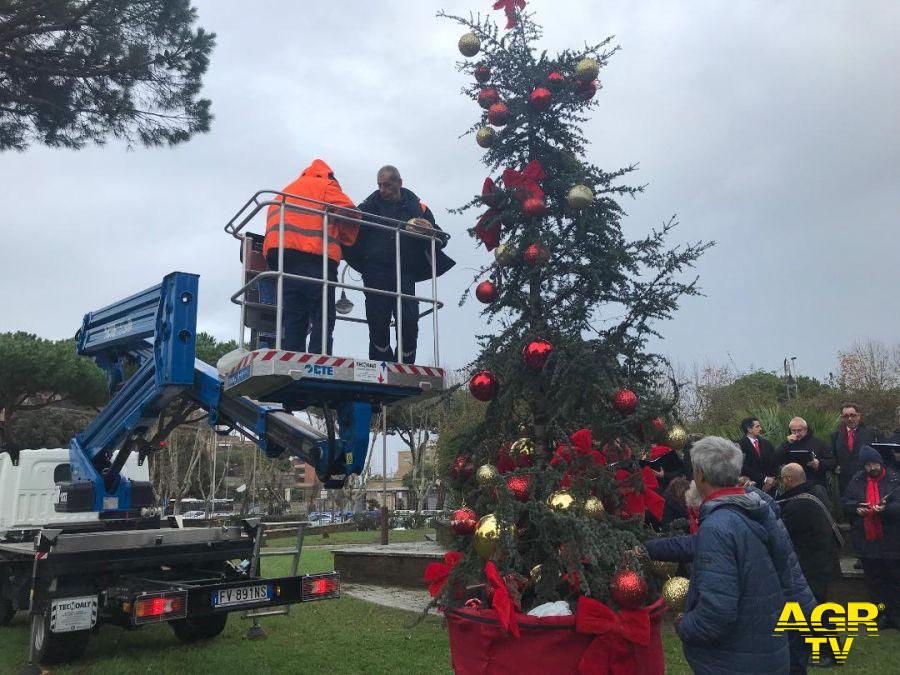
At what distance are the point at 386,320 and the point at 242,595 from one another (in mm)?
2503

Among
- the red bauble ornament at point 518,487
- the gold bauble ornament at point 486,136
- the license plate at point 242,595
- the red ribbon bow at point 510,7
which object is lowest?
the license plate at point 242,595

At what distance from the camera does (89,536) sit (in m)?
5.96

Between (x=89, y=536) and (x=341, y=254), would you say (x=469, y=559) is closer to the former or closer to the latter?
(x=341, y=254)

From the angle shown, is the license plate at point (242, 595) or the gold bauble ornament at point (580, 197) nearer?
the gold bauble ornament at point (580, 197)

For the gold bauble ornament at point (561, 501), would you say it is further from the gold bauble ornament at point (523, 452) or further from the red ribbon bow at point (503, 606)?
the gold bauble ornament at point (523, 452)

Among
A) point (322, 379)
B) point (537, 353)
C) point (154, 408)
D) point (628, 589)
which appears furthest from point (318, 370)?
point (154, 408)

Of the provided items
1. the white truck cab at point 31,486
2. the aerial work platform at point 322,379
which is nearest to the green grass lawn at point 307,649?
the white truck cab at point 31,486

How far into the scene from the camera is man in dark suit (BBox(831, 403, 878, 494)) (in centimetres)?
734

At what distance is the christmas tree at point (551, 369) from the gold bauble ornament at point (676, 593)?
132mm


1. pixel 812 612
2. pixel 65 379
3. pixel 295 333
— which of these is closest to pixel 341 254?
pixel 295 333

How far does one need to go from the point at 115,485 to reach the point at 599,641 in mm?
5954

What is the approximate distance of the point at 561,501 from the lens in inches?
155

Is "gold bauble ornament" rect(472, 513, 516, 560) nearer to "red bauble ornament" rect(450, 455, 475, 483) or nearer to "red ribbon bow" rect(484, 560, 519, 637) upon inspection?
"red ribbon bow" rect(484, 560, 519, 637)

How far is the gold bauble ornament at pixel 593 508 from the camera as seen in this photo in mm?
3926
